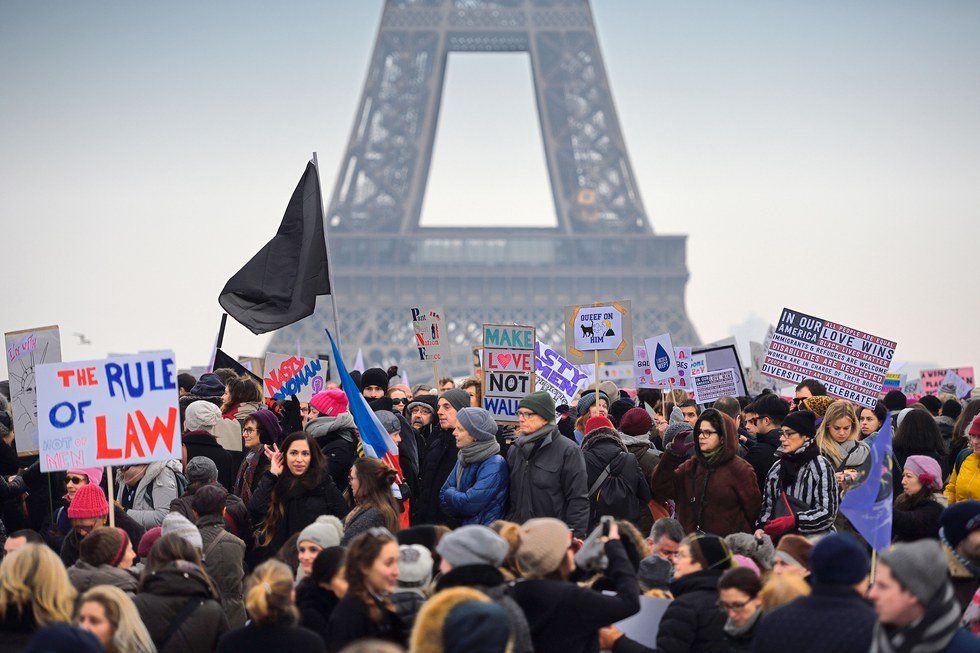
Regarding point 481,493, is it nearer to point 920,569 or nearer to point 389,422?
point 389,422

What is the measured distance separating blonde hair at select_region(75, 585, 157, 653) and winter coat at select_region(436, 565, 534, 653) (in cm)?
110

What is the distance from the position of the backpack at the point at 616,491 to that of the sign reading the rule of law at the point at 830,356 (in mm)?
4822

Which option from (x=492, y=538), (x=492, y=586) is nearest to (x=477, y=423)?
(x=492, y=538)

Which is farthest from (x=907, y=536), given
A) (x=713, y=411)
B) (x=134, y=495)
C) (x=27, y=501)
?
(x=27, y=501)

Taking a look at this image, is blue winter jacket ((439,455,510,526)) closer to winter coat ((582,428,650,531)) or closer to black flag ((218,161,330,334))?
winter coat ((582,428,650,531))

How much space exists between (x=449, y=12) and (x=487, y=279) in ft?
47.2

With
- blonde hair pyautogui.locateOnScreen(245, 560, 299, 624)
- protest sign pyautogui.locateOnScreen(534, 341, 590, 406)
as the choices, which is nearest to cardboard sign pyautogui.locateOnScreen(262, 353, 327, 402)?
protest sign pyautogui.locateOnScreen(534, 341, 590, 406)

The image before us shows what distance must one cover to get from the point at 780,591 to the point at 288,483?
10.9ft

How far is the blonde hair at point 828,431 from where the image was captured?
28.0ft

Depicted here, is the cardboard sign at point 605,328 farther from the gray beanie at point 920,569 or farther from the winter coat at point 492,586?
the gray beanie at point 920,569

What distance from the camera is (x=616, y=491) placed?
851 cm

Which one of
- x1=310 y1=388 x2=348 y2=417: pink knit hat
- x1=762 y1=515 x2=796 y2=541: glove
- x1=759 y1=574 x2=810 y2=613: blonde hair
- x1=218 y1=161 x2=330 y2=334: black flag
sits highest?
x1=218 y1=161 x2=330 y2=334: black flag

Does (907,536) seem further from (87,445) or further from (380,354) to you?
(380,354)

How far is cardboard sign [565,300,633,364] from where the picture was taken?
12.3 metres
